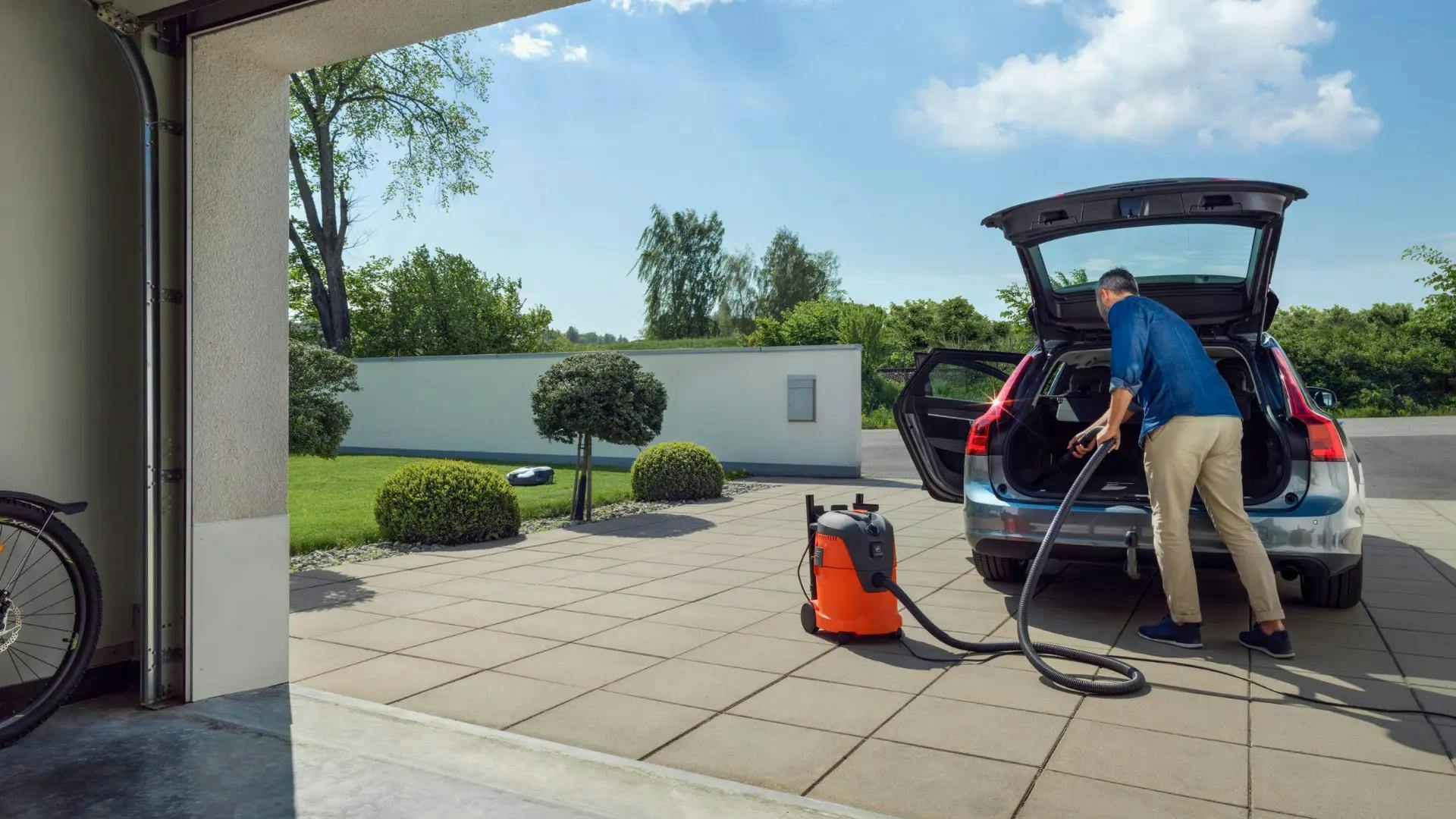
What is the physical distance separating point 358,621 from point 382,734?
6.85ft

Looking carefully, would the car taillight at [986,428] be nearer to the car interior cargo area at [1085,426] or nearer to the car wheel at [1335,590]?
the car interior cargo area at [1085,426]

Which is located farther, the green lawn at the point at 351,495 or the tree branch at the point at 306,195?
the tree branch at the point at 306,195

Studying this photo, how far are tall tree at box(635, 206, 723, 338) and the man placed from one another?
5516cm

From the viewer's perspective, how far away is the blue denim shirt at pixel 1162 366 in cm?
464

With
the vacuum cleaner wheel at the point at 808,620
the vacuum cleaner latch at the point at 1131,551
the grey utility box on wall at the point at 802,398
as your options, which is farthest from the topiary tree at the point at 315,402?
the grey utility box on wall at the point at 802,398

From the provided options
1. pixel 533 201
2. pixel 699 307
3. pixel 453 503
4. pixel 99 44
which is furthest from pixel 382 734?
pixel 699 307

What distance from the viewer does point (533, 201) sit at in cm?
4038

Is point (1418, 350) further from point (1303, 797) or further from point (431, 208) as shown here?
point (1303, 797)

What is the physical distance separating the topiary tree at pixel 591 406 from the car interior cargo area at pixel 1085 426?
471cm

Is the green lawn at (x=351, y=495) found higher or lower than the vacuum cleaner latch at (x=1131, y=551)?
lower

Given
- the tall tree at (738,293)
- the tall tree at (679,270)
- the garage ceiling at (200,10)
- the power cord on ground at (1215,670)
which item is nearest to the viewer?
the garage ceiling at (200,10)

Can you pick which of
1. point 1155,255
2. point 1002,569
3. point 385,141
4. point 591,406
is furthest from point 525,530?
point 385,141

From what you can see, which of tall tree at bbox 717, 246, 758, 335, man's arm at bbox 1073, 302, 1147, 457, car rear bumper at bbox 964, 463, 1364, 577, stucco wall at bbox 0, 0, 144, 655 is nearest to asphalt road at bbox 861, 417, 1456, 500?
car rear bumper at bbox 964, 463, 1364, 577

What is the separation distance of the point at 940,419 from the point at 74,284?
4718mm
